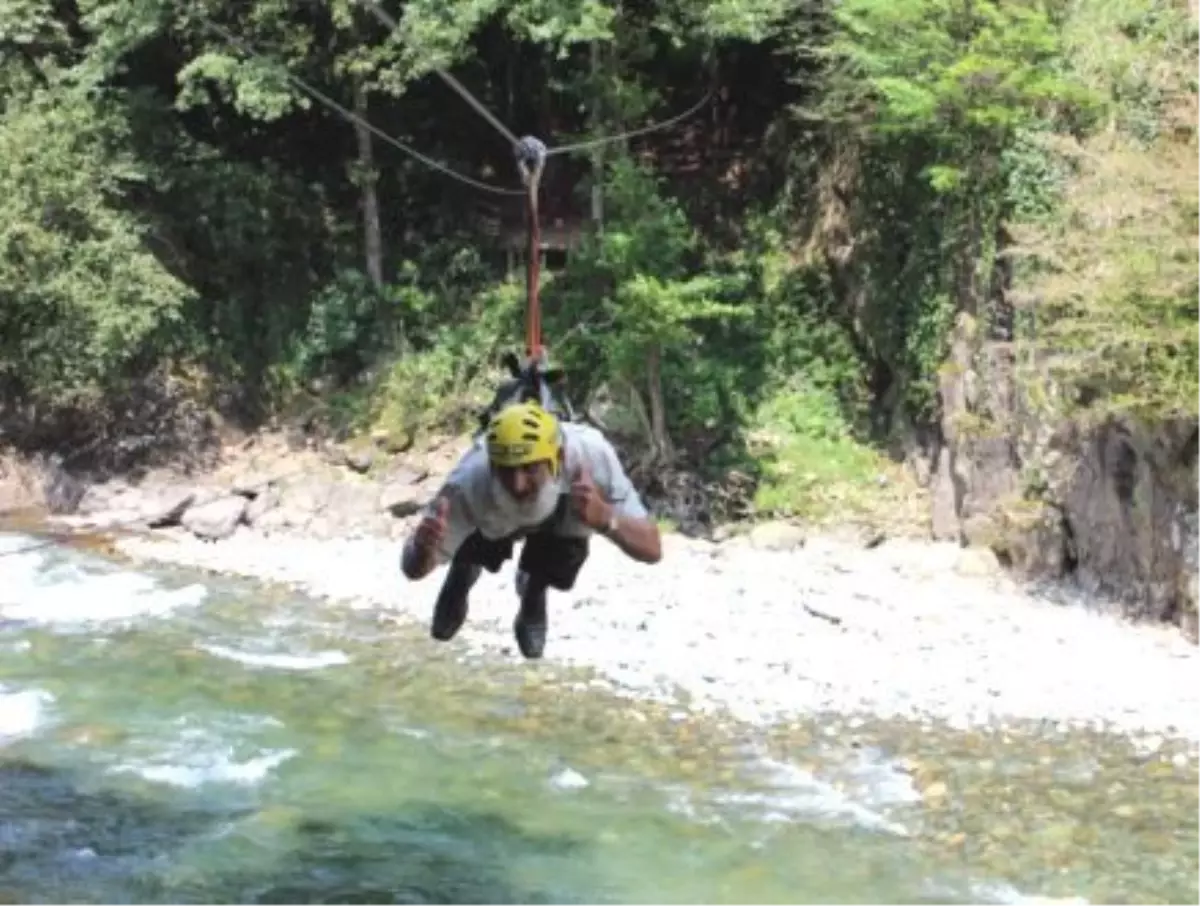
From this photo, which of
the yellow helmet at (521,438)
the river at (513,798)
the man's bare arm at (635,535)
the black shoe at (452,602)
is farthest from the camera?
the river at (513,798)

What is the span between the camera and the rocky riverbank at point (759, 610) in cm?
1269

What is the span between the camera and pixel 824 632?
→ 48.4 feet

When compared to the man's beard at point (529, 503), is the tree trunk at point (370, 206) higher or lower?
higher

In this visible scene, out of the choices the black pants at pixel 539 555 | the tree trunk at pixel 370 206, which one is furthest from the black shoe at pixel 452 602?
the tree trunk at pixel 370 206

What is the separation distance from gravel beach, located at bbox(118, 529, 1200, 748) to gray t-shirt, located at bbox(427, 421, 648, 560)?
6.61m

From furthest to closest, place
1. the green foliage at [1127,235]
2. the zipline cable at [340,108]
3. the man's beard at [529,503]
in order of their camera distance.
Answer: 1. the green foliage at [1127,235]
2. the zipline cable at [340,108]
3. the man's beard at [529,503]

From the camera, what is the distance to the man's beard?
5816 mm

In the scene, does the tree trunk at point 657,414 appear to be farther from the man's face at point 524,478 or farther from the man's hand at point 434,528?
the man's face at point 524,478

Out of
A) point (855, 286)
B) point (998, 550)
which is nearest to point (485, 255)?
point (855, 286)

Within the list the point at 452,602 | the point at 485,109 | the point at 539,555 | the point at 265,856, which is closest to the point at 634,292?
the point at 485,109

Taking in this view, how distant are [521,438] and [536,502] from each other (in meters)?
0.34

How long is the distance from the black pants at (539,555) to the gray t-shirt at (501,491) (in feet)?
1.39

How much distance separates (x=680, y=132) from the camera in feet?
79.4

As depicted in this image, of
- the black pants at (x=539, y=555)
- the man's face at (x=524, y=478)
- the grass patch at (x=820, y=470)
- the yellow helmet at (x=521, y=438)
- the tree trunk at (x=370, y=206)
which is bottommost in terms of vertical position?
the grass patch at (x=820, y=470)
